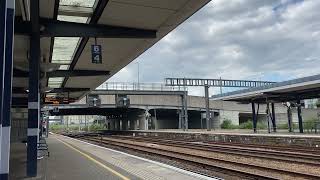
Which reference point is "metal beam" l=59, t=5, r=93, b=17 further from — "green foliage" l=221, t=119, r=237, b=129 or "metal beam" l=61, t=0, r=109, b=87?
"green foliage" l=221, t=119, r=237, b=129

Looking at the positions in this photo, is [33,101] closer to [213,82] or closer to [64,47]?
[64,47]

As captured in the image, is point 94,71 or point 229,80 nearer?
point 94,71

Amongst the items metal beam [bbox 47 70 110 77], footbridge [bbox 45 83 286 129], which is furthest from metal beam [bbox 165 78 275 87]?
metal beam [bbox 47 70 110 77]

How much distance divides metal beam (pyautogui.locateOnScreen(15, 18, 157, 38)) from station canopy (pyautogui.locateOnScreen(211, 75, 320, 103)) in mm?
26321

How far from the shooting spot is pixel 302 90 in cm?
4522

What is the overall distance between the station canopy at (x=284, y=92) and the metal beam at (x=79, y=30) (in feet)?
86.4

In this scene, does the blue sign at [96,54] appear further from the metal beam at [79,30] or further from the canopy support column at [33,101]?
the canopy support column at [33,101]

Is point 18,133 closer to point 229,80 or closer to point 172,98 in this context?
point 172,98

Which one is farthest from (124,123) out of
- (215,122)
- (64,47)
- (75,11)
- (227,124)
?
(75,11)

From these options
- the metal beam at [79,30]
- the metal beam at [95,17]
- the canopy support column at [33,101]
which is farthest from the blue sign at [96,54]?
the canopy support column at [33,101]

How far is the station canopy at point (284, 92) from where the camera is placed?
133 feet

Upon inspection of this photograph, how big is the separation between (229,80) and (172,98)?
20.5 m

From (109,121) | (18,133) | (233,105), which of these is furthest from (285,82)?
(109,121)

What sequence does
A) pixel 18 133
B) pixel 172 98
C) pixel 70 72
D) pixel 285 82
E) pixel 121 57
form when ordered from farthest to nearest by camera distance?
1. pixel 172 98
2. pixel 18 133
3. pixel 285 82
4. pixel 70 72
5. pixel 121 57
